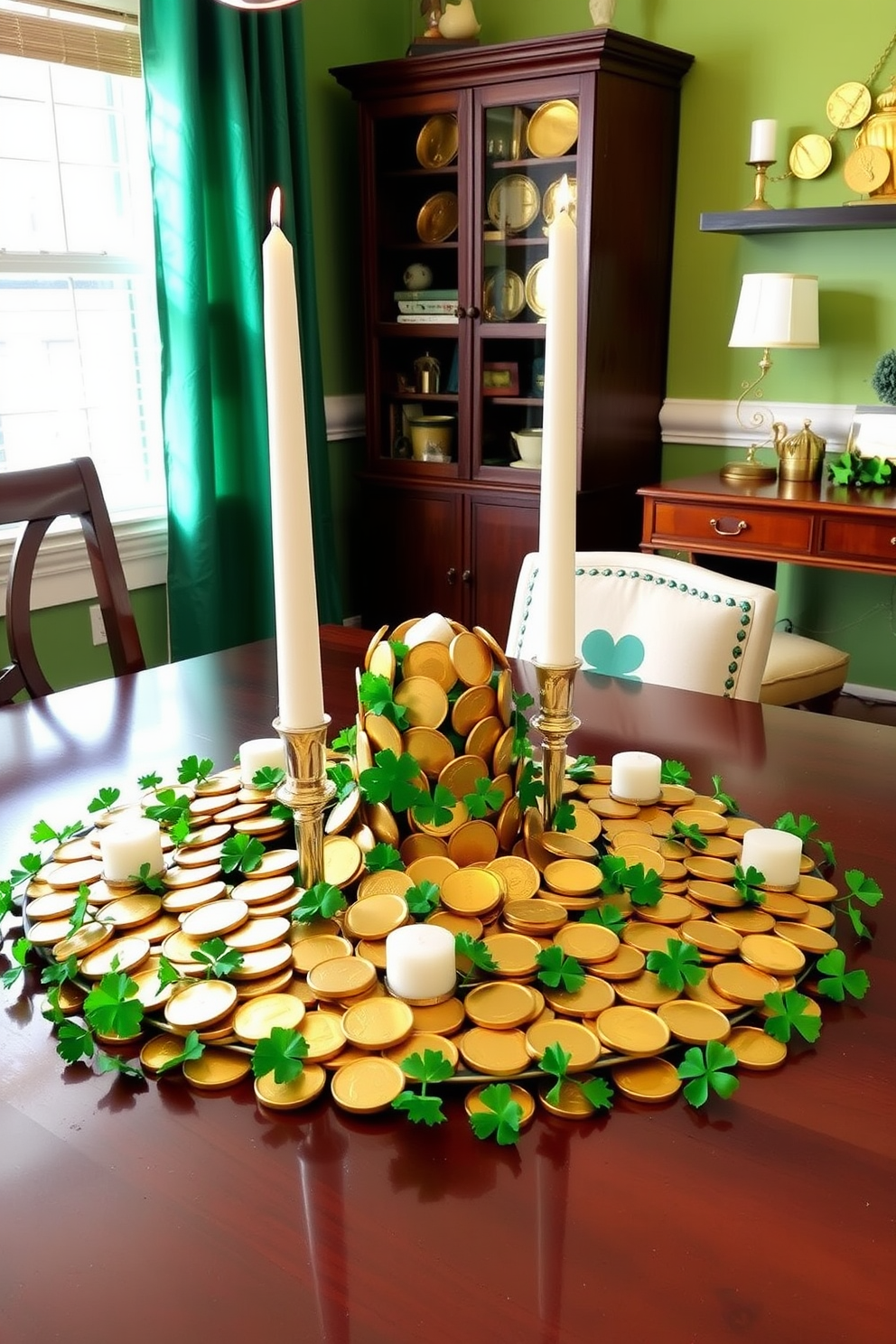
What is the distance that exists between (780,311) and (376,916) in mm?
2509

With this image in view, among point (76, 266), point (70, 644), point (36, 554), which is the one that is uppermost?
point (76, 266)

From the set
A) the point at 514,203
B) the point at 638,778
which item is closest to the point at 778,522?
the point at 514,203

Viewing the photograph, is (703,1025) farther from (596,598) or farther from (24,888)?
(596,598)

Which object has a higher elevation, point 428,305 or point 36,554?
point 428,305

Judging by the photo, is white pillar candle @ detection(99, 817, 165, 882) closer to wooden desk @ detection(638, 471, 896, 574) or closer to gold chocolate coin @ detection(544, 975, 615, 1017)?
gold chocolate coin @ detection(544, 975, 615, 1017)

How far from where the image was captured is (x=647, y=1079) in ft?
2.22

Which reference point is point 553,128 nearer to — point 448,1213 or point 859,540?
point 859,540

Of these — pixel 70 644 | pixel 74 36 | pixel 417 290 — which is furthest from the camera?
pixel 417 290

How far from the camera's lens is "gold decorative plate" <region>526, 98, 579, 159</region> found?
9.91 feet

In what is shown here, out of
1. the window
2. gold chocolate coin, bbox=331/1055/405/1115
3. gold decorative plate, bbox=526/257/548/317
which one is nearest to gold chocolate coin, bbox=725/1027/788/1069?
gold chocolate coin, bbox=331/1055/405/1115

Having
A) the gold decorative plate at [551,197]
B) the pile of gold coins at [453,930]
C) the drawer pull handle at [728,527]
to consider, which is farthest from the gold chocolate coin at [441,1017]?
the gold decorative plate at [551,197]

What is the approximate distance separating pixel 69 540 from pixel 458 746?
2.22m

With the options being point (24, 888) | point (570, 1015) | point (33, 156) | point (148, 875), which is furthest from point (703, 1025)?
point (33, 156)

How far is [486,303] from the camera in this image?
3.29 m
